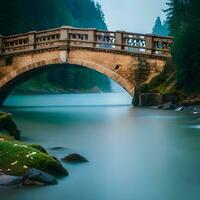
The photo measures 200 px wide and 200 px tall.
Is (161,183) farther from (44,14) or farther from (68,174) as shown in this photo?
(44,14)

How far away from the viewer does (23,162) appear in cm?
982

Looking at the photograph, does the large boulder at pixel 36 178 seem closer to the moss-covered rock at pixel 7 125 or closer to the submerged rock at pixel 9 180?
the submerged rock at pixel 9 180

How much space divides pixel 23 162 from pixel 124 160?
3.18 meters

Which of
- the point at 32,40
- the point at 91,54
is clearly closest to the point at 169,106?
the point at 91,54

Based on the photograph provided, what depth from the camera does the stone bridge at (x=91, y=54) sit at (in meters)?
32.4

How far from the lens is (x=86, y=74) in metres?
94.9

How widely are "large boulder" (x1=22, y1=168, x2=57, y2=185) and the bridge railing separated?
2316 centimetres

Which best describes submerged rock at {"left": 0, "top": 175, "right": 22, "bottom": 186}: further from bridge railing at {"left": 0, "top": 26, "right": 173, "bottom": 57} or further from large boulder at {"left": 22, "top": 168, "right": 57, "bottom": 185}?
bridge railing at {"left": 0, "top": 26, "right": 173, "bottom": 57}

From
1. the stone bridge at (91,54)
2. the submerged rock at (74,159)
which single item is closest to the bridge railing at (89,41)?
the stone bridge at (91,54)

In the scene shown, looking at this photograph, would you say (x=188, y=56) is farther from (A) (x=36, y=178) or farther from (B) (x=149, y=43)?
(A) (x=36, y=178)

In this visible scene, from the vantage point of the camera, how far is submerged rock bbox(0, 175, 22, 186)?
917cm

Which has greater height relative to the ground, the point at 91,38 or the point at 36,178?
the point at 91,38

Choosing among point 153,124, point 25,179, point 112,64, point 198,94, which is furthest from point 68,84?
point 25,179

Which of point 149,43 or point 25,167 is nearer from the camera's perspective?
point 25,167
